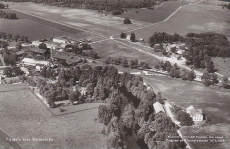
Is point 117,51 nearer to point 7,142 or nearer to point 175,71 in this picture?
point 175,71

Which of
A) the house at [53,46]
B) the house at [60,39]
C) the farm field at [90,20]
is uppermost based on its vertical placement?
the farm field at [90,20]

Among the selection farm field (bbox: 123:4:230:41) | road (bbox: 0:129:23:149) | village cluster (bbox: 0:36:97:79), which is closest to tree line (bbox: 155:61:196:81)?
village cluster (bbox: 0:36:97:79)

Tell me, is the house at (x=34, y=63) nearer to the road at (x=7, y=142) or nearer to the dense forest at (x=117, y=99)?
the dense forest at (x=117, y=99)

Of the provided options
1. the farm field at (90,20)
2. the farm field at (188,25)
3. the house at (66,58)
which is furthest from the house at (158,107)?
the farm field at (90,20)

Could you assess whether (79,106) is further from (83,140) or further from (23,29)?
(23,29)

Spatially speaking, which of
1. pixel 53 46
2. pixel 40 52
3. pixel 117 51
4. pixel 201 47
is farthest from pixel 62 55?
pixel 201 47

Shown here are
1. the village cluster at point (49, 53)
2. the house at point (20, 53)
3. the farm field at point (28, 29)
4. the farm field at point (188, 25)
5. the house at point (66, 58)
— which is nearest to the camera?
the village cluster at point (49, 53)

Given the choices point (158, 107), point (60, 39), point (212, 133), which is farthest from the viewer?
point (60, 39)
